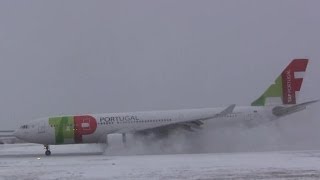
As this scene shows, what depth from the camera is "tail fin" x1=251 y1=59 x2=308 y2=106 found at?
36.0m

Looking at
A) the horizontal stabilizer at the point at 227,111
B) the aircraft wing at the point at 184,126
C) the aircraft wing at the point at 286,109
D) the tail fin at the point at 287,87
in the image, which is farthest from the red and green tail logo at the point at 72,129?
the aircraft wing at the point at 286,109

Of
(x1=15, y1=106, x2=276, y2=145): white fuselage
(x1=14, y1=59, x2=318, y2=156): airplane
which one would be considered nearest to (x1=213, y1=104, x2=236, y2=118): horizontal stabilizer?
(x1=14, y1=59, x2=318, y2=156): airplane

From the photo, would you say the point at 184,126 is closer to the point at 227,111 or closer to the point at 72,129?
the point at 227,111

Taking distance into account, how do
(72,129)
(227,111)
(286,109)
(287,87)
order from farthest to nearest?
(287,87)
(286,109)
(72,129)
(227,111)

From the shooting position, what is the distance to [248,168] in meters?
17.2

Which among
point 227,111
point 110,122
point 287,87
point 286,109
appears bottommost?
point 110,122

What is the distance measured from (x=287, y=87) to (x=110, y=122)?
12.9m

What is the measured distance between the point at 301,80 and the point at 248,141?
652 centimetres

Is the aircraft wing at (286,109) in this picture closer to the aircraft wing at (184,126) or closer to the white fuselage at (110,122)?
the white fuselage at (110,122)

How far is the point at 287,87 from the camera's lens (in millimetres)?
36219

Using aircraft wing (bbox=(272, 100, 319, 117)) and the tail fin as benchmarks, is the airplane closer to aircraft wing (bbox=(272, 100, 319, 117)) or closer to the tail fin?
aircraft wing (bbox=(272, 100, 319, 117))

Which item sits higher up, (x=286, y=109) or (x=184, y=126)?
(x=286, y=109)

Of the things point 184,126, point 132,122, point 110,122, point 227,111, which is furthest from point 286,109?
point 110,122

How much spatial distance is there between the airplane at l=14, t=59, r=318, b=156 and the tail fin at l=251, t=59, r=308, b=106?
24.5 inches
